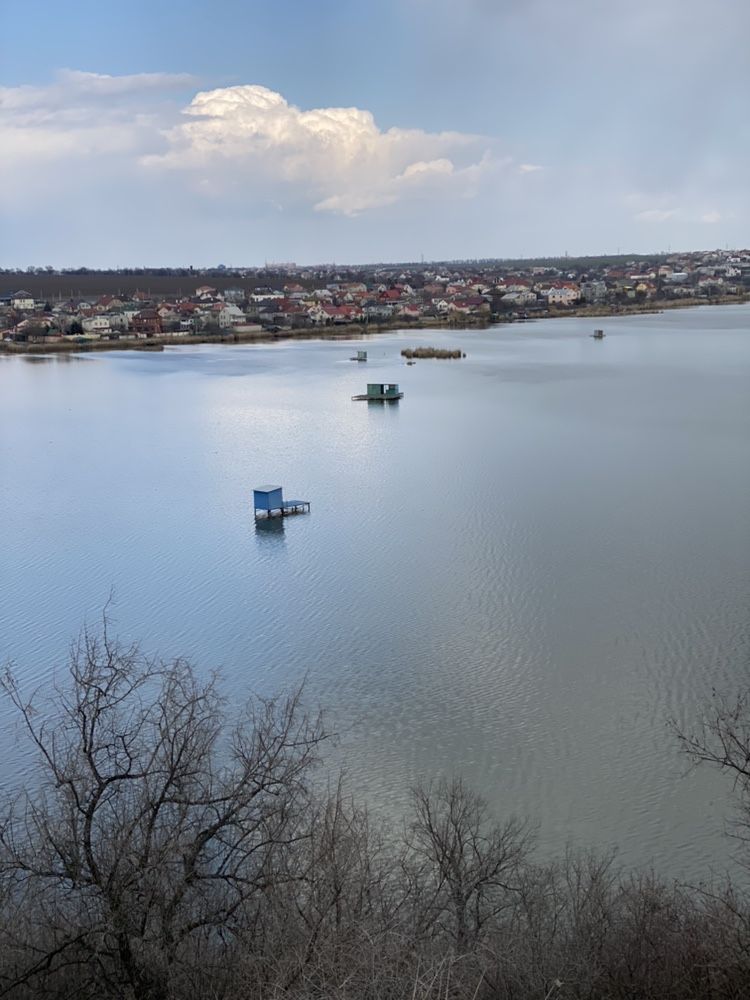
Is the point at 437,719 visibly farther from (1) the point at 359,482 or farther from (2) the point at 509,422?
(2) the point at 509,422

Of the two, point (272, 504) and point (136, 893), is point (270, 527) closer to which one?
point (272, 504)

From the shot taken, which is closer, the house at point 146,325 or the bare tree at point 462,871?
the bare tree at point 462,871

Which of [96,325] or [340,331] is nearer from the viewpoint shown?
[340,331]

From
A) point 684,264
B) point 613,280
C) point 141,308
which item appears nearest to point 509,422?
point 141,308

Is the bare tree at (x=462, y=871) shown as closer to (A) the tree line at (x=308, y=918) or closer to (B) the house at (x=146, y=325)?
(A) the tree line at (x=308, y=918)

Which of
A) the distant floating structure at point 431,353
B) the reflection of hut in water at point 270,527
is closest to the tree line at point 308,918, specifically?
the reflection of hut in water at point 270,527

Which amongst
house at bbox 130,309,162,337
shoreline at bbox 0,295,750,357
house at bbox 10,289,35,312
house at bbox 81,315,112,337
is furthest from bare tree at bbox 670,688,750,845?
house at bbox 10,289,35,312

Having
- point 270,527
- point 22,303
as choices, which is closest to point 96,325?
point 22,303

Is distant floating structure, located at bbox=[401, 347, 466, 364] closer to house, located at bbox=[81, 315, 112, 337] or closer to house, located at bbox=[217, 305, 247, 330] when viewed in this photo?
house, located at bbox=[217, 305, 247, 330]
